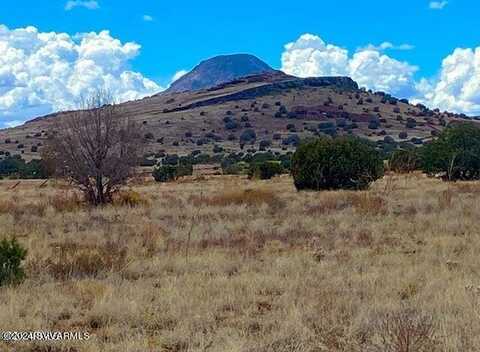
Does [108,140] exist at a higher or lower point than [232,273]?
higher

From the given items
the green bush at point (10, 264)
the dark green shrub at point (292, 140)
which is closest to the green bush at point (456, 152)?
the green bush at point (10, 264)

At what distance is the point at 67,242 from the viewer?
1277 cm

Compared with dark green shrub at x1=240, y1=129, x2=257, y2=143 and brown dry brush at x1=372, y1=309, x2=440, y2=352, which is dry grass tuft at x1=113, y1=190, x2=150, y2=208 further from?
dark green shrub at x1=240, y1=129, x2=257, y2=143

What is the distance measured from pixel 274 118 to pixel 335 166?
264 ft

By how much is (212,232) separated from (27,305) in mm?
7232

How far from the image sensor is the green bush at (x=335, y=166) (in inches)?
1093

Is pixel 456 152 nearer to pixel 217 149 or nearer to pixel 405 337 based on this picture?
pixel 405 337

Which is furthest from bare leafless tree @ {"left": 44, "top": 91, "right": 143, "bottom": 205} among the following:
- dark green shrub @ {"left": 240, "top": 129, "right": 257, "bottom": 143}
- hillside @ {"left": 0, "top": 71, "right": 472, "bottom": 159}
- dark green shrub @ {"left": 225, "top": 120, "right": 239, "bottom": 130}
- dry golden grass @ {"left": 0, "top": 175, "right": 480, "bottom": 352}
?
dark green shrub @ {"left": 225, "top": 120, "right": 239, "bottom": 130}

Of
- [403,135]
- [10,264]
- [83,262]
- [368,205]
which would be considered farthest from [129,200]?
[403,135]

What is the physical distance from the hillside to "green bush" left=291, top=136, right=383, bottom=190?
52.3 metres

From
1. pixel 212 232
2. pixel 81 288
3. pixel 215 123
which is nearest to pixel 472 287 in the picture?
pixel 81 288

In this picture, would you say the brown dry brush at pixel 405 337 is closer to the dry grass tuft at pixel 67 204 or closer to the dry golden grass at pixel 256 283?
the dry golden grass at pixel 256 283

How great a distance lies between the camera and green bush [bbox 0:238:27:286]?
8.52 meters

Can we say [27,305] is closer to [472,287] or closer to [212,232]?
[472,287]
